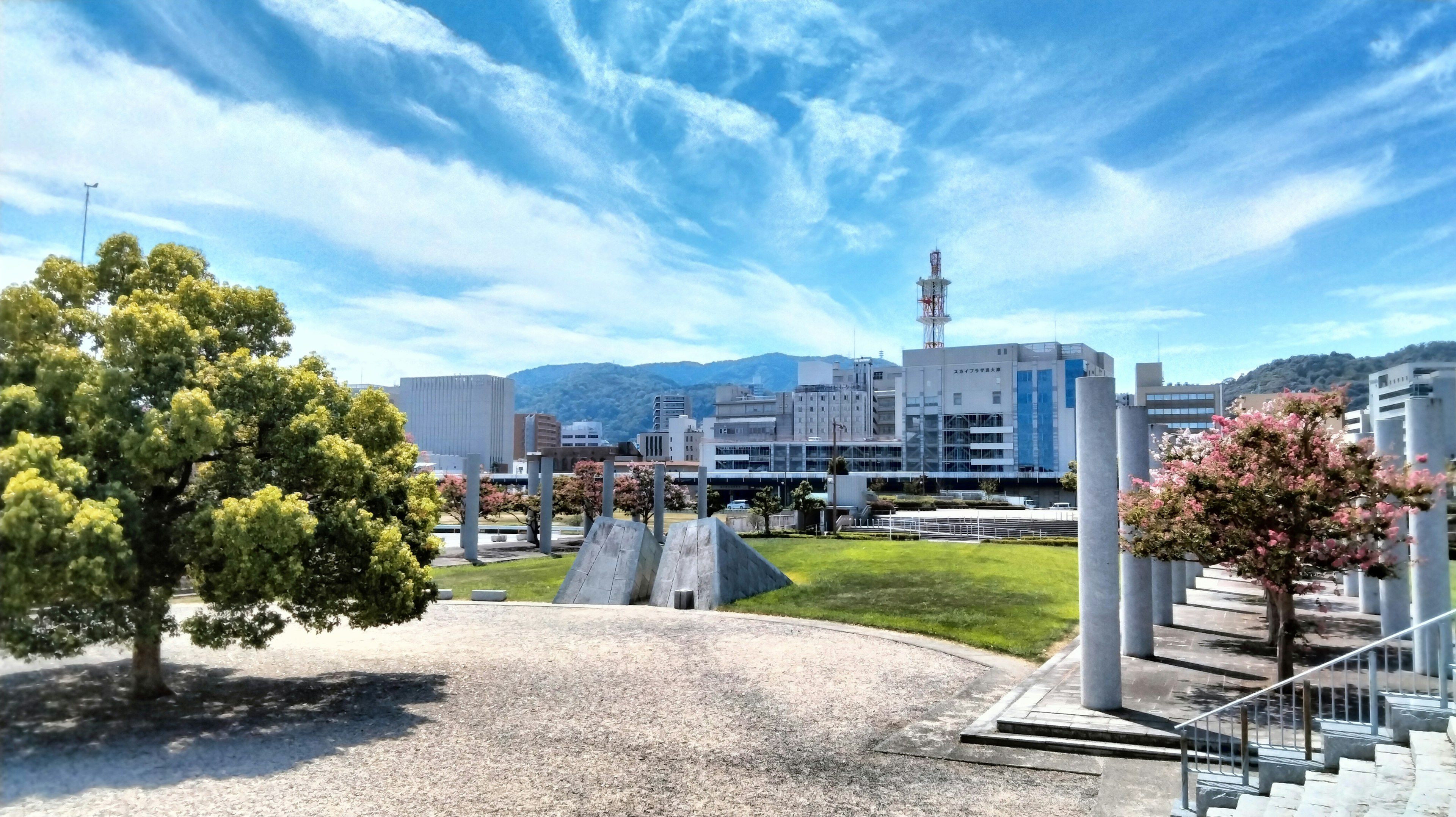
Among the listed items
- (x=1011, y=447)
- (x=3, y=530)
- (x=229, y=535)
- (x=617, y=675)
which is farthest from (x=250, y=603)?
(x=1011, y=447)

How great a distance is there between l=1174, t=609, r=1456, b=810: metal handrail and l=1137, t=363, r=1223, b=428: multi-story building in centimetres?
12496

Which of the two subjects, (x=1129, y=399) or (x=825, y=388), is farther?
(x=825, y=388)

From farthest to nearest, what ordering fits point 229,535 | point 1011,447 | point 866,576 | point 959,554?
point 1011,447, point 959,554, point 866,576, point 229,535

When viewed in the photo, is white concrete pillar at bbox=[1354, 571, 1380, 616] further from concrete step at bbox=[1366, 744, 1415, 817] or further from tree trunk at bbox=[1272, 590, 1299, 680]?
concrete step at bbox=[1366, 744, 1415, 817]

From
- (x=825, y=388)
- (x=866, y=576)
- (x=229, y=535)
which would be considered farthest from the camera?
(x=825, y=388)

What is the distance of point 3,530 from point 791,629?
45.6 ft

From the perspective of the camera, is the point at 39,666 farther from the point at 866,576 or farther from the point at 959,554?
the point at 959,554

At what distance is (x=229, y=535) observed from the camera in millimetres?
10625

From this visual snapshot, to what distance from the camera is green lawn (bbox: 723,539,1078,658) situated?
19.0 m

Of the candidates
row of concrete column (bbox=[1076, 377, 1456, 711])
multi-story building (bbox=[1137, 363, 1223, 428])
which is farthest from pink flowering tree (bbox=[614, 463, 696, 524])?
multi-story building (bbox=[1137, 363, 1223, 428])

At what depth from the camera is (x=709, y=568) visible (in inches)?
930

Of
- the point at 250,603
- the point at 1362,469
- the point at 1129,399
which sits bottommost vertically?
the point at 250,603

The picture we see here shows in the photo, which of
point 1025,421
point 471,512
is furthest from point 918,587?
point 1025,421

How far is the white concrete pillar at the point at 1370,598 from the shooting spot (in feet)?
66.3
